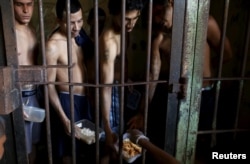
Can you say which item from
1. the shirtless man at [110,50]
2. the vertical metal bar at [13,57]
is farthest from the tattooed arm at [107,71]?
the vertical metal bar at [13,57]

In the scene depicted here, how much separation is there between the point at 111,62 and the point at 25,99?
461mm

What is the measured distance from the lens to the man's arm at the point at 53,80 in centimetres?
128

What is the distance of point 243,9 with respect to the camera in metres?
1.79

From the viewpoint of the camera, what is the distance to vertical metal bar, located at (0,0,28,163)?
0.98 m

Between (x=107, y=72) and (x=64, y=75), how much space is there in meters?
0.24

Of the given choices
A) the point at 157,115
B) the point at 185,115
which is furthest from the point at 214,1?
the point at 185,115

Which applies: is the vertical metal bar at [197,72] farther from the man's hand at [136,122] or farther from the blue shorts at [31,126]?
the blue shorts at [31,126]

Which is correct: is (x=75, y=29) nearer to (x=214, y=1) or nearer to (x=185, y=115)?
(x=185, y=115)

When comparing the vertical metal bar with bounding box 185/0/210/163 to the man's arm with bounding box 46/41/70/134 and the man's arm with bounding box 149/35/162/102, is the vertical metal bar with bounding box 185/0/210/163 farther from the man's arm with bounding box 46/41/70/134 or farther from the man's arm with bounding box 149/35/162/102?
the man's arm with bounding box 46/41/70/134

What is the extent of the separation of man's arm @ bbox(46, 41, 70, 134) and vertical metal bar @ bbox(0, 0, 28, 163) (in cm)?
24

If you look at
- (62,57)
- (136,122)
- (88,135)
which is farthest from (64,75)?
(136,122)

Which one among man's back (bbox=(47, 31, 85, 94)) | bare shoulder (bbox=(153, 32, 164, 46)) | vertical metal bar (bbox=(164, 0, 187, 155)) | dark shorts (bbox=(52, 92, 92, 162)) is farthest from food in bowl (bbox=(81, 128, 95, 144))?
bare shoulder (bbox=(153, 32, 164, 46))

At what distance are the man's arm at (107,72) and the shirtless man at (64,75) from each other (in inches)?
5.6

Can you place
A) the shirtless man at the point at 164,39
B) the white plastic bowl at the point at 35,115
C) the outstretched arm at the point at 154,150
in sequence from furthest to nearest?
the shirtless man at the point at 164,39
the white plastic bowl at the point at 35,115
the outstretched arm at the point at 154,150
